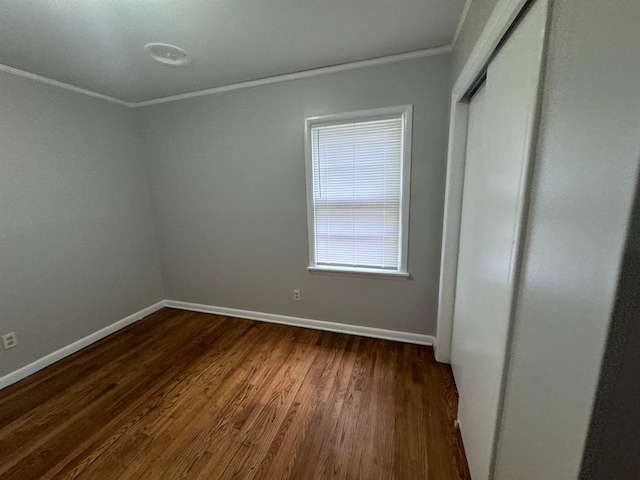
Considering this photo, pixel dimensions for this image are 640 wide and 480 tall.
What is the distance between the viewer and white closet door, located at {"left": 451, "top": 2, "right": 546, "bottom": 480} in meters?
0.81

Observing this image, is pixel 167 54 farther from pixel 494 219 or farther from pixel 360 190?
pixel 494 219

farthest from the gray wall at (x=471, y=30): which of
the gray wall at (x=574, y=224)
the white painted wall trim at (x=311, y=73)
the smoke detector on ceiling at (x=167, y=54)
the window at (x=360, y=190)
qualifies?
the smoke detector on ceiling at (x=167, y=54)

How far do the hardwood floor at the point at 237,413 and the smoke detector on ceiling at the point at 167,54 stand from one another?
2.41 metres

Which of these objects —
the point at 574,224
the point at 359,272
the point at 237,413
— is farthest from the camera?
the point at 359,272

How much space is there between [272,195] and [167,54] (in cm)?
128

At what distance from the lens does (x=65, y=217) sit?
2252 millimetres

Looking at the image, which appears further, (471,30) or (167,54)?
(167,54)

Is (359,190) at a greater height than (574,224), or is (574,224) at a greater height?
(359,190)

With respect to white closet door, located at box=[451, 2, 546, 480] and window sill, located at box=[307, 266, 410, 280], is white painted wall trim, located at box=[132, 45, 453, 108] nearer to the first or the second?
white closet door, located at box=[451, 2, 546, 480]

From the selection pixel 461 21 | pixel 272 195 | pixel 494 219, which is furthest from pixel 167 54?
pixel 494 219

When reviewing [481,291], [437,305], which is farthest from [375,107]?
[437,305]

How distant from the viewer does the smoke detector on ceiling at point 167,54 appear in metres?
1.73

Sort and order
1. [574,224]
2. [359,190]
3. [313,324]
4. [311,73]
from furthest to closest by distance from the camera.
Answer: [313,324] → [359,190] → [311,73] → [574,224]

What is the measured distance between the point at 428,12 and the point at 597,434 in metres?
1.97
